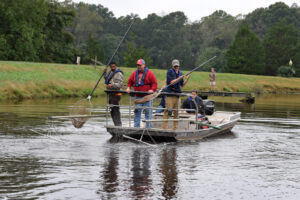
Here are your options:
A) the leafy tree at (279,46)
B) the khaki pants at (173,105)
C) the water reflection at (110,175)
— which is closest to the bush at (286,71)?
the leafy tree at (279,46)

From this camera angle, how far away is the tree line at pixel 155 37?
64438 mm

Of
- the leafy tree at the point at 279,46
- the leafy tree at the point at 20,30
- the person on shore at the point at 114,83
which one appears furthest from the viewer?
the leafy tree at the point at 279,46

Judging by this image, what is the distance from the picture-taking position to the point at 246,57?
90.9m

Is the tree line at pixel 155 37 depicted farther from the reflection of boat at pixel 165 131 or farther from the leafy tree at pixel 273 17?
the reflection of boat at pixel 165 131

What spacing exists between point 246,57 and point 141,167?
8109 cm

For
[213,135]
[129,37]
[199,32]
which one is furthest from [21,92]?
[199,32]

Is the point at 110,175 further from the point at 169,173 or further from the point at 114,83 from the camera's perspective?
the point at 114,83

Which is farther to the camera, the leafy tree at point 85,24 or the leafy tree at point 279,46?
the leafy tree at point 85,24

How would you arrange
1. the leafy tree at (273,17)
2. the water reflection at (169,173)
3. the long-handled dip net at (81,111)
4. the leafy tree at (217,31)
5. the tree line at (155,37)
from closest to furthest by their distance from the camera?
the water reflection at (169,173) → the long-handled dip net at (81,111) → the tree line at (155,37) → the leafy tree at (217,31) → the leafy tree at (273,17)

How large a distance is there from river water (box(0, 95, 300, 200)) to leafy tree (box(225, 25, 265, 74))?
71707mm

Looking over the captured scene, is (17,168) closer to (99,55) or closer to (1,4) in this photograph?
(1,4)

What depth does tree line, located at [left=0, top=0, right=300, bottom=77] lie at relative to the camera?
64.4m

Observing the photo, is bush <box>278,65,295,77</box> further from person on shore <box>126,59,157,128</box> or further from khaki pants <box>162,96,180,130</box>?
person on shore <box>126,59,157,128</box>

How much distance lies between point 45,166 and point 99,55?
8578 centimetres
